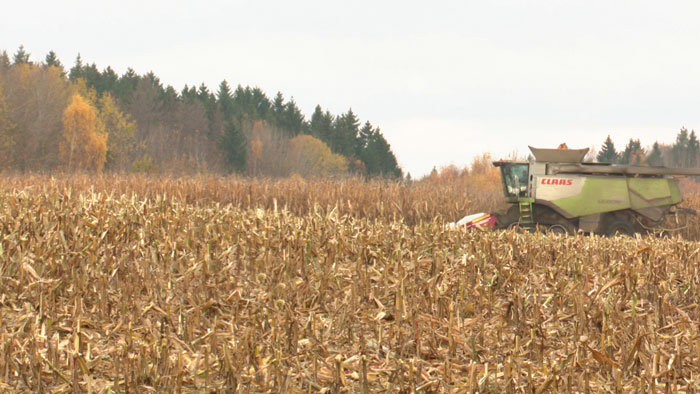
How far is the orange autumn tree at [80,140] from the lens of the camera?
44.9 m

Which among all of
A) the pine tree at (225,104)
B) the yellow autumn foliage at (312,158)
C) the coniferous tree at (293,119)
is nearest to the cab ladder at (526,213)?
the yellow autumn foliage at (312,158)

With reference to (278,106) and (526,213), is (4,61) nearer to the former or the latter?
(278,106)

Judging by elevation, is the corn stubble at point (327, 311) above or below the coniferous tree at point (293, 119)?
below

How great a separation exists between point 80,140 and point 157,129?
770 inches

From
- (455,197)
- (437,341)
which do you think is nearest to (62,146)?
(455,197)

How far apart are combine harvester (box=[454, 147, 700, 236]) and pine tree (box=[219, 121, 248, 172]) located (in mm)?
48172

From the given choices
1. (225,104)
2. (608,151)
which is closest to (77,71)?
(225,104)

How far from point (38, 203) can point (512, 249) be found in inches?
214

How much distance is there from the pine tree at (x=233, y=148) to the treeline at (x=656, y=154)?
48157 millimetres

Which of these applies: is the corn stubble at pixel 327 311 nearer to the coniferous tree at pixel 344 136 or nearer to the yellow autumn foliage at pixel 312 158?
the yellow autumn foliage at pixel 312 158

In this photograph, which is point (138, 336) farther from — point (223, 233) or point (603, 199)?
point (603, 199)

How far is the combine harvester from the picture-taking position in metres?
14.8

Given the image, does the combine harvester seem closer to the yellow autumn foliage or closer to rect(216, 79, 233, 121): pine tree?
the yellow autumn foliage

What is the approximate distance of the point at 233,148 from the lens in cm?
6141
